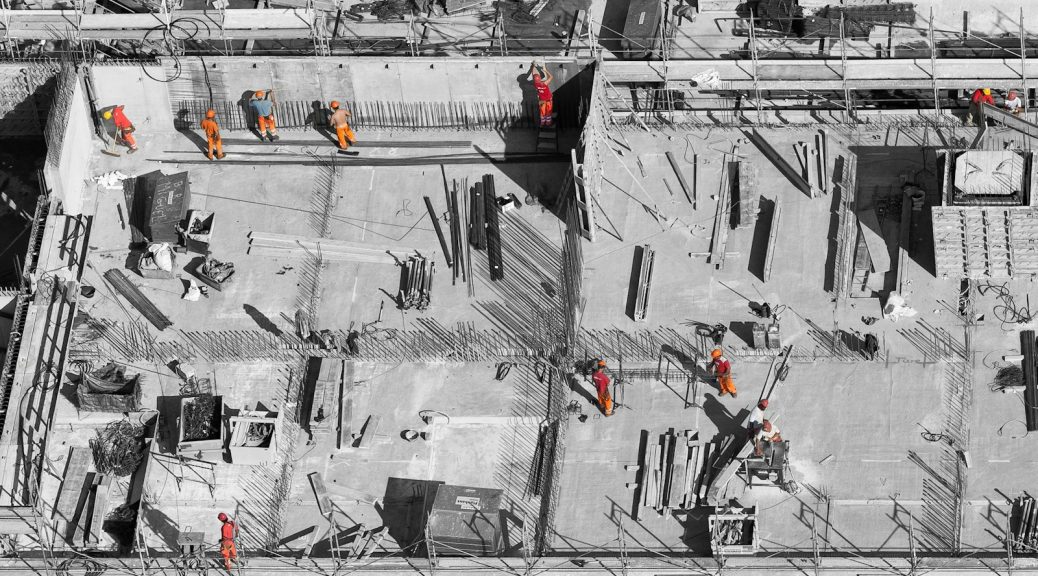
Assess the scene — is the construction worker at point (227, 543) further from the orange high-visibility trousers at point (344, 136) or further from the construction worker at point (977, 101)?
the construction worker at point (977, 101)

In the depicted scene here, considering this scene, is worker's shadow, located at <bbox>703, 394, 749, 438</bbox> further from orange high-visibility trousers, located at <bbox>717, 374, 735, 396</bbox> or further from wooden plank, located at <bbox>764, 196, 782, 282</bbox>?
wooden plank, located at <bbox>764, 196, 782, 282</bbox>

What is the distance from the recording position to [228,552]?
Answer: 5031 cm

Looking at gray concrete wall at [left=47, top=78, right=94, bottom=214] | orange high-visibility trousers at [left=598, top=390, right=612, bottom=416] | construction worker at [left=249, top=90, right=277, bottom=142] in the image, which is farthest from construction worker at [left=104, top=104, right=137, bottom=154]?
orange high-visibility trousers at [left=598, top=390, right=612, bottom=416]

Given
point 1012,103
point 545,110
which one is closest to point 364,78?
point 545,110

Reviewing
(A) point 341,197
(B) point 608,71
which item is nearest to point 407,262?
(A) point 341,197

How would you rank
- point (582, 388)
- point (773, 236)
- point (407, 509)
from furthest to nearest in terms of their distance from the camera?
point (773, 236) → point (582, 388) → point (407, 509)

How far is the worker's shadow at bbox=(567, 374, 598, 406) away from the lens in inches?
2101

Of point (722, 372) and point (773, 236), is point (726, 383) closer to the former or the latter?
point (722, 372)

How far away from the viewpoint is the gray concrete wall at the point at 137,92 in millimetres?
60156

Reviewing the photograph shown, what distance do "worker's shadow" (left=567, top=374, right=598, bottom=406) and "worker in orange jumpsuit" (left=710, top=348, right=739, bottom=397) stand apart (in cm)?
317

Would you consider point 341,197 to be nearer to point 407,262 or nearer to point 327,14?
point 407,262

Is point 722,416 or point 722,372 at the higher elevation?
point 722,372

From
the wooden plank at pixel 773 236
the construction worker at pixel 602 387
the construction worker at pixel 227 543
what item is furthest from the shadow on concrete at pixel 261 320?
the wooden plank at pixel 773 236

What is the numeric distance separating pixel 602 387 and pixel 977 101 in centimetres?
1435
